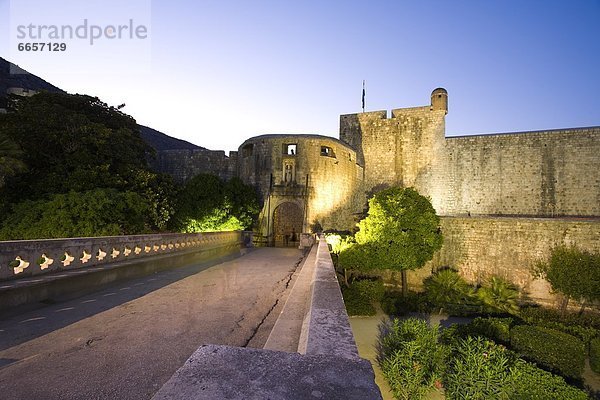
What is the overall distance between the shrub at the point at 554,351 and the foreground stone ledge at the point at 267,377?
44.4ft

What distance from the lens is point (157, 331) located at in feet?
11.9

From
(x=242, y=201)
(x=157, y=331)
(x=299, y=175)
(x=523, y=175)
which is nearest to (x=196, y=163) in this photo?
(x=242, y=201)

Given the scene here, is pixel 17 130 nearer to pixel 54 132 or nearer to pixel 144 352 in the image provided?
pixel 54 132

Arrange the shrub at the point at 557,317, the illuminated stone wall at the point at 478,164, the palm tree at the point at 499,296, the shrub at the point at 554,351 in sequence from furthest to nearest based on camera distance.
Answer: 1. the illuminated stone wall at the point at 478,164
2. the palm tree at the point at 499,296
3. the shrub at the point at 557,317
4. the shrub at the point at 554,351

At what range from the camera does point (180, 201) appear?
67.7 feet

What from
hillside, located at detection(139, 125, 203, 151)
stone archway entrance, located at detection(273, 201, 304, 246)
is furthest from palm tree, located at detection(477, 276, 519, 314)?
hillside, located at detection(139, 125, 203, 151)

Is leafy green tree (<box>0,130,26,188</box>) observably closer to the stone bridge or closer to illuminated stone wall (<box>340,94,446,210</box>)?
the stone bridge

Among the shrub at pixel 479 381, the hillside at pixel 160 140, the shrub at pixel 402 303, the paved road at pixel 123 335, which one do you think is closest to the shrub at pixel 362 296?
the shrub at pixel 402 303

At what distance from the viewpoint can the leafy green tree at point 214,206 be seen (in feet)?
63.4

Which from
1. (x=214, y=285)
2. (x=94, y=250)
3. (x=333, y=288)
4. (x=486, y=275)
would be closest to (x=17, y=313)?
(x=94, y=250)

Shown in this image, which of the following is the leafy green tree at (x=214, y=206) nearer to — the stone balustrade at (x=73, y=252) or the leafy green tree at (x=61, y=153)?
the leafy green tree at (x=61, y=153)

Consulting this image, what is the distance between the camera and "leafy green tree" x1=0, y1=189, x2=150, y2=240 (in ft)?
38.2

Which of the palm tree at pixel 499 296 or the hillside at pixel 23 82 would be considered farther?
the hillside at pixel 23 82

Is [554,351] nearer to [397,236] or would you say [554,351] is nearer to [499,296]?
[499,296]
